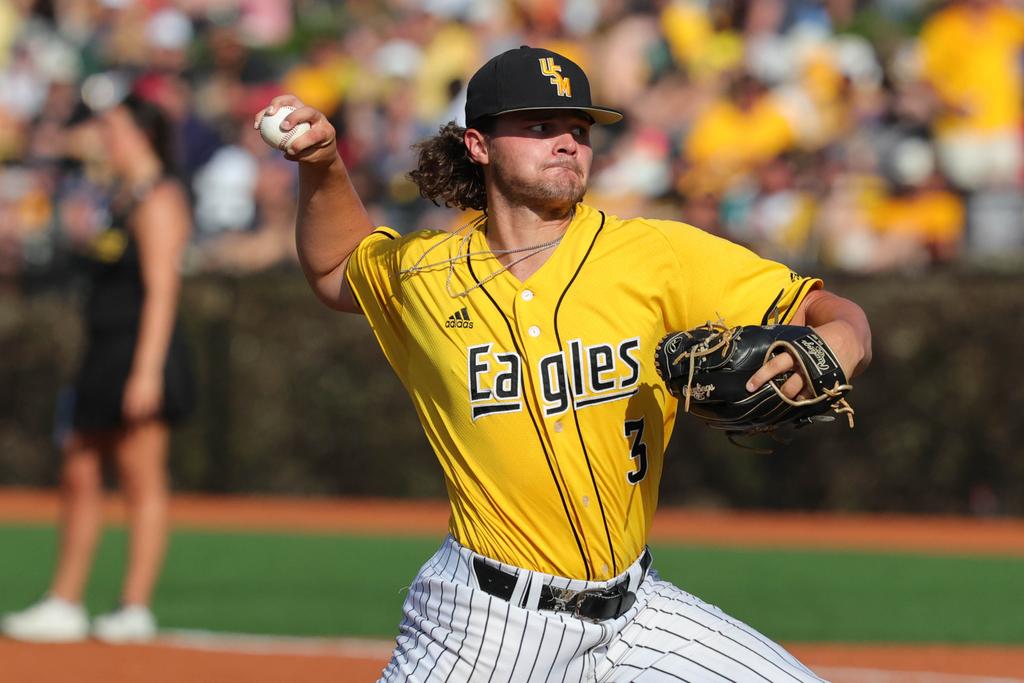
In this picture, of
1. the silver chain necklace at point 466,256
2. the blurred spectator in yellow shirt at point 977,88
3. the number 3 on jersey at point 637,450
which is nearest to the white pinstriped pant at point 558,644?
the number 3 on jersey at point 637,450

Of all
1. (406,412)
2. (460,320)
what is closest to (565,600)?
(460,320)

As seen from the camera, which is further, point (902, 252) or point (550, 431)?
point (902, 252)

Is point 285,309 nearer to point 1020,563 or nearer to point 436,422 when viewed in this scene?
point 1020,563

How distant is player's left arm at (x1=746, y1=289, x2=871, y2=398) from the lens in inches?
152

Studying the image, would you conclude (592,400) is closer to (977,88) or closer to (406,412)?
(406,412)

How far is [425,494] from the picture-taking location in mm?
14180

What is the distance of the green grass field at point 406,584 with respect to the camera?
885 centimetres

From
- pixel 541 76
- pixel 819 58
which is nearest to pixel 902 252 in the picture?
pixel 819 58

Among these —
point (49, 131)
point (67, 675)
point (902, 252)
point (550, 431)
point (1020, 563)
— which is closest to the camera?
point (550, 431)

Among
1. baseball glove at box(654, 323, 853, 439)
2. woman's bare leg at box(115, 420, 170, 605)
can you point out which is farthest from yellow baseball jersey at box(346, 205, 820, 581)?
woman's bare leg at box(115, 420, 170, 605)

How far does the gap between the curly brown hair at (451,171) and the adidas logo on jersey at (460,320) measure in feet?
1.83

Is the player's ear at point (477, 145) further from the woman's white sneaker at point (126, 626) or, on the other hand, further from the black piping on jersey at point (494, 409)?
the woman's white sneaker at point (126, 626)

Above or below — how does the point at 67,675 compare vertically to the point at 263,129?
below

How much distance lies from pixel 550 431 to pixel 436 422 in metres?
0.38
